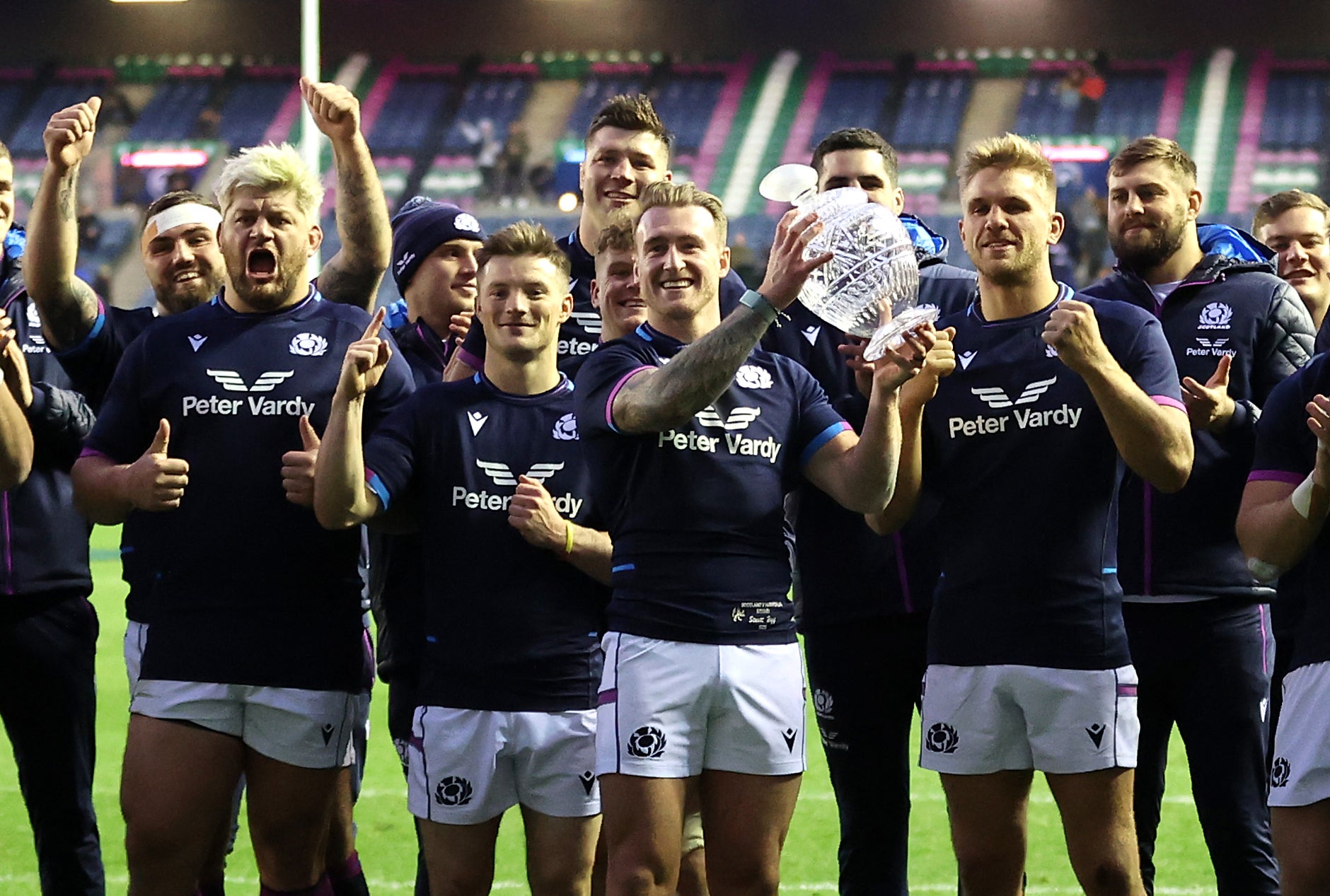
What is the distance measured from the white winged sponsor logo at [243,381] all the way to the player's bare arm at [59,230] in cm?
61

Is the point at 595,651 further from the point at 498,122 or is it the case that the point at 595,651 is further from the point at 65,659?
the point at 498,122

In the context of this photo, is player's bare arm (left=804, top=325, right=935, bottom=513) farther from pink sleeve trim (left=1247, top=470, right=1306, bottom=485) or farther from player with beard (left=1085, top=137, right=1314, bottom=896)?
player with beard (left=1085, top=137, right=1314, bottom=896)

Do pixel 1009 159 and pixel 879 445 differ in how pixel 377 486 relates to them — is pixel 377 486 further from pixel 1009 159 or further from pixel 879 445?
pixel 1009 159

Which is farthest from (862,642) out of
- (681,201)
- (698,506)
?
(681,201)

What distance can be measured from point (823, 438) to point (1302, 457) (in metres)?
1.05

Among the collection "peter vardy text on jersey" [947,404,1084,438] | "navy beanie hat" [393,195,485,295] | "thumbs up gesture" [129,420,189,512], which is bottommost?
"thumbs up gesture" [129,420,189,512]

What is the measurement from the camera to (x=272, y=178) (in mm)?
4223

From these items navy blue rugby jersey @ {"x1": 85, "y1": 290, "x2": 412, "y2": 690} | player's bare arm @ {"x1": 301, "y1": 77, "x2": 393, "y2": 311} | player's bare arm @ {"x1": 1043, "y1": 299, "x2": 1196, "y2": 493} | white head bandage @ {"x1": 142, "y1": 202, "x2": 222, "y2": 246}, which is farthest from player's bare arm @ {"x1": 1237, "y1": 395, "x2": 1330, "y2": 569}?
white head bandage @ {"x1": 142, "y1": 202, "x2": 222, "y2": 246}

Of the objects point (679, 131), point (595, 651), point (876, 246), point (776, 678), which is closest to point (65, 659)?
point (595, 651)

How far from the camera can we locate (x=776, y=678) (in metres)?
3.82

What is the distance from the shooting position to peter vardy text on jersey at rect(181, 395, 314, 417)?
13.6 feet

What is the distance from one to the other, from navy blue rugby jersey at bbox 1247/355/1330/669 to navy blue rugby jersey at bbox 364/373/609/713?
5.10ft

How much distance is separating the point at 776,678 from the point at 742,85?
28.4 m

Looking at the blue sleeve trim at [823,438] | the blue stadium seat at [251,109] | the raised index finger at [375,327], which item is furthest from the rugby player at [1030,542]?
the blue stadium seat at [251,109]
